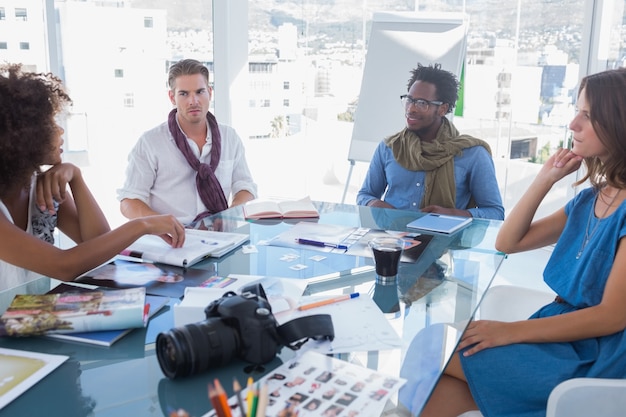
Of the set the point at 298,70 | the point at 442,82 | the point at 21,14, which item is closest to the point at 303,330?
the point at 442,82

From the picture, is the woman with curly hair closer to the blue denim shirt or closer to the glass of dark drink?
the glass of dark drink

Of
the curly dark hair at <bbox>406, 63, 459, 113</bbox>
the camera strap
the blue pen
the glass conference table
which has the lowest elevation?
the glass conference table

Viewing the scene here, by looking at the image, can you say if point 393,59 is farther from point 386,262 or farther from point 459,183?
point 386,262

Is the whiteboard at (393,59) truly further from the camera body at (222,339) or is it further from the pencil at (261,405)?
the pencil at (261,405)

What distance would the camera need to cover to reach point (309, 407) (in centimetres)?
95

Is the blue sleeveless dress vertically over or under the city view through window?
under

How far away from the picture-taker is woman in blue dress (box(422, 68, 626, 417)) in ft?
4.84

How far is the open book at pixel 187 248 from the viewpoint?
1.68 meters

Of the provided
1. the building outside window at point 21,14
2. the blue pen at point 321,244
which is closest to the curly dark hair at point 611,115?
the blue pen at point 321,244

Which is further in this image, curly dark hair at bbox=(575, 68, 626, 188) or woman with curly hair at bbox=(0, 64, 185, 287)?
curly dark hair at bbox=(575, 68, 626, 188)

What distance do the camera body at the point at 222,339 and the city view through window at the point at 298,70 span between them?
9.37 ft

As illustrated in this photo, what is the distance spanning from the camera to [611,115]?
Answer: 1.59m

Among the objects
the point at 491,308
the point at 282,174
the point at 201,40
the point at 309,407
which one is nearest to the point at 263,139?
the point at 282,174

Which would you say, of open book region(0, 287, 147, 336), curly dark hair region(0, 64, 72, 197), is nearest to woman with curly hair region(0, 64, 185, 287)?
curly dark hair region(0, 64, 72, 197)
